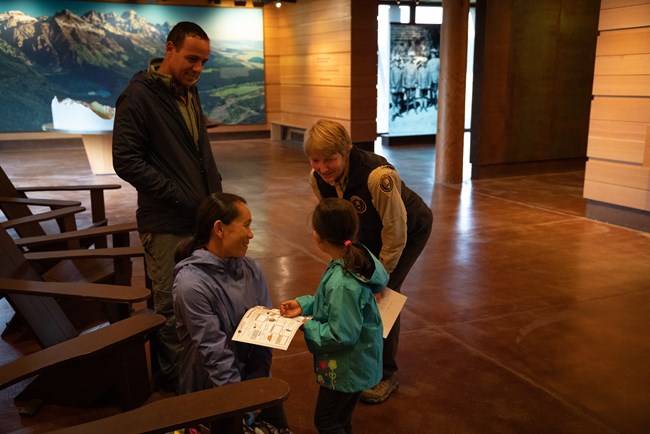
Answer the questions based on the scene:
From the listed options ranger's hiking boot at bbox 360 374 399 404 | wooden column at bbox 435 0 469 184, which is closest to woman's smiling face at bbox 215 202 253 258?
ranger's hiking boot at bbox 360 374 399 404

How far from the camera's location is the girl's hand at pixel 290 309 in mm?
1944

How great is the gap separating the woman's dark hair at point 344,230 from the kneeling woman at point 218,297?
0.24 metres

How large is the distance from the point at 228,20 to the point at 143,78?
465 inches

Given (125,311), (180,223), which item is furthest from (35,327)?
(180,223)

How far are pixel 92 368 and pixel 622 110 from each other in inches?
207

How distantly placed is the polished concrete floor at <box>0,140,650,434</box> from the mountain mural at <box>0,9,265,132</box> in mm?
6498

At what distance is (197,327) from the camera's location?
6.34ft

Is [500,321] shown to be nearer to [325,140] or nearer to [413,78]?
[325,140]

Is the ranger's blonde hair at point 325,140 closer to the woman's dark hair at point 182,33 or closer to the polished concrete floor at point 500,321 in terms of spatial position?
the woman's dark hair at point 182,33

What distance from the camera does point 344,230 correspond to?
6.38 feet

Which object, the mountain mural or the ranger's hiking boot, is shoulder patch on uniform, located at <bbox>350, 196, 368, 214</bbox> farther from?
the mountain mural

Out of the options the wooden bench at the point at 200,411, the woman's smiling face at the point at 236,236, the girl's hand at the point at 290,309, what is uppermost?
the woman's smiling face at the point at 236,236

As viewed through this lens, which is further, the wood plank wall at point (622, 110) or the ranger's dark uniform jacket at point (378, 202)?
the wood plank wall at point (622, 110)

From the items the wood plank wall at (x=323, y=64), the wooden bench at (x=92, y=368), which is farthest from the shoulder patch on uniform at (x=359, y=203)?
the wood plank wall at (x=323, y=64)
